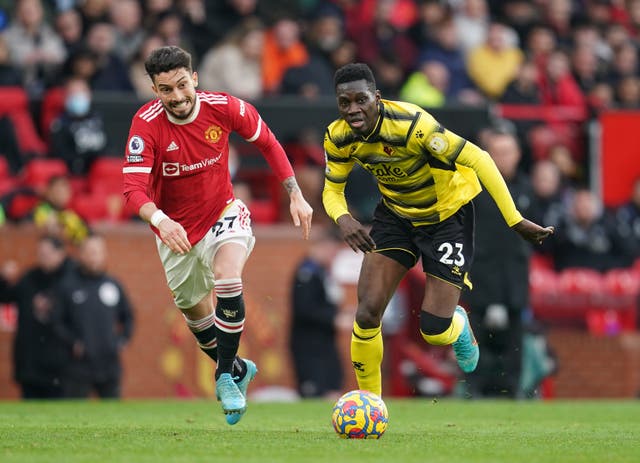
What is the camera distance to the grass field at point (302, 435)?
8336 mm

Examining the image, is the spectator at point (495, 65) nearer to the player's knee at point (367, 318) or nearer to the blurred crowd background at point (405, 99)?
the blurred crowd background at point (405, 99)

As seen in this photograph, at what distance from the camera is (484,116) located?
18.9 meters

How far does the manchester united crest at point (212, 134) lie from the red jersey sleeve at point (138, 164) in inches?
17.3

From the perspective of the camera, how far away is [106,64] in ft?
59.3

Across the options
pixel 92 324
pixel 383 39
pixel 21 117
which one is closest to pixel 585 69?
pixel 383 39

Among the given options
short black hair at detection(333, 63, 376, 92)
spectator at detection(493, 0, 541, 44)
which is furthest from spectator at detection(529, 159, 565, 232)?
short black hair at detection(333, 63, 376, 92)

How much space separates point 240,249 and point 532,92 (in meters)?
10.9

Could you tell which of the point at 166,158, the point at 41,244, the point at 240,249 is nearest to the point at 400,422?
the point at 240,249

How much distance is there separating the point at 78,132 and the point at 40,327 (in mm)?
2579

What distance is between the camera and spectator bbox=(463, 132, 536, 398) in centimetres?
1541

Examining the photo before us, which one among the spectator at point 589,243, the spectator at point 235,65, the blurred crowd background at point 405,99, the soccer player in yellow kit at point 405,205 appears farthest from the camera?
the spectator at point 589,243

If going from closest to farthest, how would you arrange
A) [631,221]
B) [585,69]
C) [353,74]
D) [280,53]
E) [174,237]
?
1. [174,237]
2. [353,74]
3. [280,53]
4. [631,221]
5. [585,69]

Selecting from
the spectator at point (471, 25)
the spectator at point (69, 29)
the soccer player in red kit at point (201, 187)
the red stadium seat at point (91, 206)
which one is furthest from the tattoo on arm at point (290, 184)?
the spectator at point (471, 25)

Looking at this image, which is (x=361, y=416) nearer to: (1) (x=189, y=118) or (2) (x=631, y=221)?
(1) (x=189, y=118)
